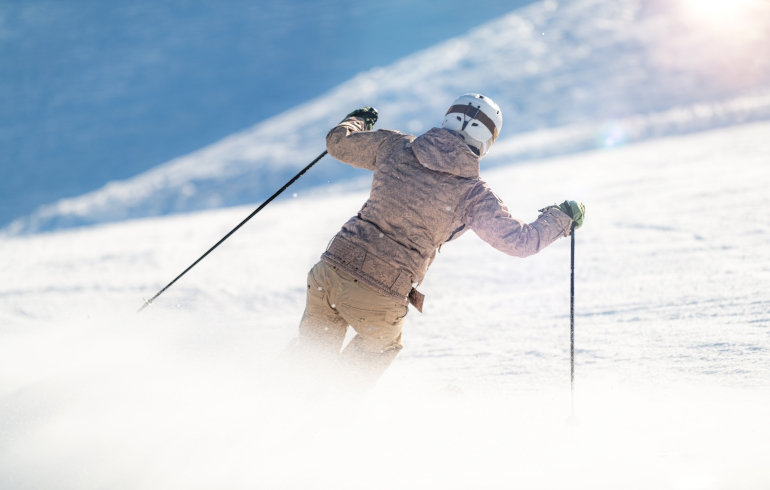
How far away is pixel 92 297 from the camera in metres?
5.97

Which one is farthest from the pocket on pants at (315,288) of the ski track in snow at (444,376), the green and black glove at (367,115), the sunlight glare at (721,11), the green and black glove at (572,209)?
the sunlight glare at (721,11)

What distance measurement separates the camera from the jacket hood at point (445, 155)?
2.58 metres

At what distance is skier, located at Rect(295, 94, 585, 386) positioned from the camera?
8.53 feet

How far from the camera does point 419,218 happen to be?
266 centimetres

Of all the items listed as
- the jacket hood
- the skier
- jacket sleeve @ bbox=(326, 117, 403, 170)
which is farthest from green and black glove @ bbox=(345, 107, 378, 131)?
the jacket hood

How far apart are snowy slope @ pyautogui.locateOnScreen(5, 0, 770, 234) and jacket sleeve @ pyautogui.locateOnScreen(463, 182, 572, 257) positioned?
47.1 ft

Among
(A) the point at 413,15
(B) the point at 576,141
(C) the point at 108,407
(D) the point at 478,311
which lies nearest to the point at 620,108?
(B) the point at 576,141

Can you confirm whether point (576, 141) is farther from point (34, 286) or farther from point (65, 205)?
point (65, 205)

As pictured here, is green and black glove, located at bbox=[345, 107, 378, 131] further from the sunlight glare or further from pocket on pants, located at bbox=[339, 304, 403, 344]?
the sunlight glare

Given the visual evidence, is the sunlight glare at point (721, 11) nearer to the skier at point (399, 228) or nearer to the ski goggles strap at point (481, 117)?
the ski goggles strap at point (481, 117)

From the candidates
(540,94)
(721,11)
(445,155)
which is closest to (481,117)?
(445,155)

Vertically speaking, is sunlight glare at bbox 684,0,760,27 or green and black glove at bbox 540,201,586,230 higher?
sunlight glare at bbox 684,0,760,27

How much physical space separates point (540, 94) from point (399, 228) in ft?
72.3

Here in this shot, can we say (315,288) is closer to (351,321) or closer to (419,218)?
(351,321)
